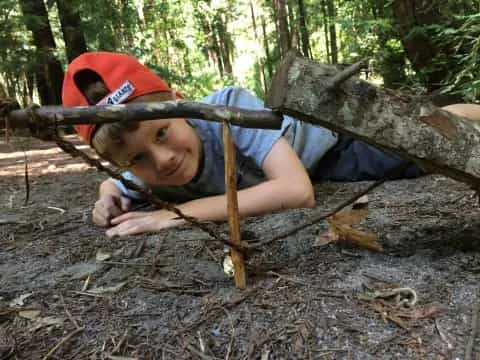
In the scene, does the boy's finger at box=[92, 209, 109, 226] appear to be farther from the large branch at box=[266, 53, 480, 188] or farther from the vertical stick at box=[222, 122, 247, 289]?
the large branch at box=[266, 53, 480, 188]

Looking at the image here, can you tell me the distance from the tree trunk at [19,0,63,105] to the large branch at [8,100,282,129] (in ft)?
24.1

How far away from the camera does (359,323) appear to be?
106cm

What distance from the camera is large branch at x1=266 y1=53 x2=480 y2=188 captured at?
1.21 metres

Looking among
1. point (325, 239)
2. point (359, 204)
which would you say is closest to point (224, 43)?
point (359, 204)

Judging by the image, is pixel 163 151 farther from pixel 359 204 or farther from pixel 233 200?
pixel 359 204

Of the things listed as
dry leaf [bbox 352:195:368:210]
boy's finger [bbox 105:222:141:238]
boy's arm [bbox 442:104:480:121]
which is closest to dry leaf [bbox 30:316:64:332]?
boy's finger [bbox 105:222:141:238]

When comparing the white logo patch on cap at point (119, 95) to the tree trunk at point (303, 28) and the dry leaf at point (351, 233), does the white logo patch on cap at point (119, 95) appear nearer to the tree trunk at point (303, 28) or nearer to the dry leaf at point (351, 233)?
the dry leaf at point (351, 233)

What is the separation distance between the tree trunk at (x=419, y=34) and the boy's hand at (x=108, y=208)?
3.96 m

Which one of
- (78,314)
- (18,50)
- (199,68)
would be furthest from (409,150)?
(199,68)

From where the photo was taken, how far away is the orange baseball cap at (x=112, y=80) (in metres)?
1.78

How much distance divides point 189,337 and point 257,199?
1.00 m

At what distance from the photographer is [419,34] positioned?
16.1 ft

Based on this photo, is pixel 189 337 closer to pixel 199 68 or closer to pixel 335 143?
pixel 335 143

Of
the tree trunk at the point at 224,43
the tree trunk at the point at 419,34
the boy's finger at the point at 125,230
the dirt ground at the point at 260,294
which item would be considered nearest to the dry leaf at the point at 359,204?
the dirt ground at the point at 260,294
